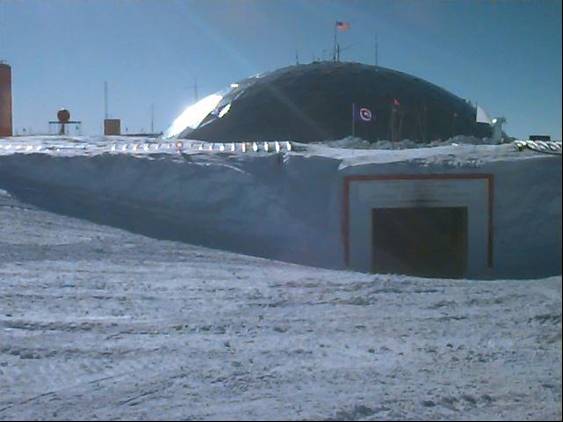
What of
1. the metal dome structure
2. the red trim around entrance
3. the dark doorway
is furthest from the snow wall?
the metal dome structure

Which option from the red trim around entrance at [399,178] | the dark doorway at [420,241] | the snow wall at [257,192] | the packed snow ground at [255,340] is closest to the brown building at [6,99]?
the snow wall at [257,192]

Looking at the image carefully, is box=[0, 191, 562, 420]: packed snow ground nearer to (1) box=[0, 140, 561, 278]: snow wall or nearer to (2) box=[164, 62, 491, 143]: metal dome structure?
(1) box=[0, 140, 561, 278]: snow wall

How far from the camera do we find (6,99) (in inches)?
1095

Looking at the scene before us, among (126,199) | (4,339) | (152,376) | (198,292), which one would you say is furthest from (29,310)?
(126,199)

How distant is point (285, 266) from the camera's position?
12.1 m

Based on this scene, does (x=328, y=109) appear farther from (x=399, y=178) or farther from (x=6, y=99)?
(x=399, y=178)

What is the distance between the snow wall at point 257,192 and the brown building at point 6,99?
12.7m

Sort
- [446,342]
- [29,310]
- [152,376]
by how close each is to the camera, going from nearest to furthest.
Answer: [152,376]
[446,342]
[29,310]

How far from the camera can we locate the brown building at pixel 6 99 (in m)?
27.5

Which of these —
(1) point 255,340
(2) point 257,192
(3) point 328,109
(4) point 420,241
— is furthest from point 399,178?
(3) point 328,109

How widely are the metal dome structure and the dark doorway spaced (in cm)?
1134

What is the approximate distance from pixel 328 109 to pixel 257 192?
41.1 feet

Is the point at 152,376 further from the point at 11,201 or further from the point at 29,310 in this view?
the point at 11,201

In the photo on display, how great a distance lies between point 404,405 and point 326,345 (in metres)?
2.30
